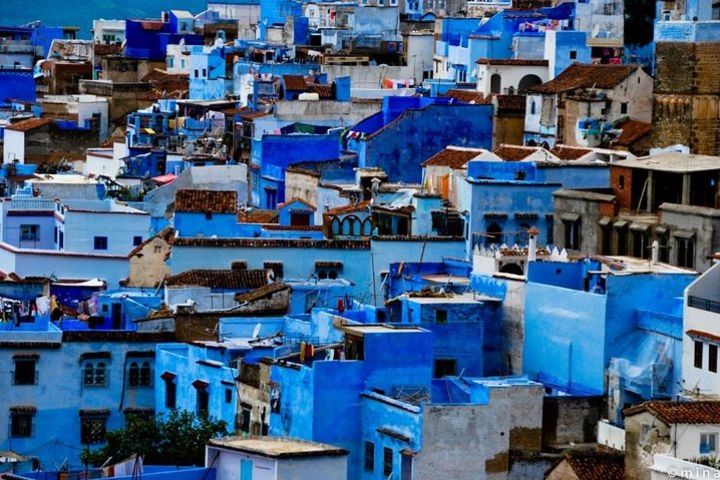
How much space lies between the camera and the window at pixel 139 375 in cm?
5531

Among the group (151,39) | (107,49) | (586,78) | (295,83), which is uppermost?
(586,78)

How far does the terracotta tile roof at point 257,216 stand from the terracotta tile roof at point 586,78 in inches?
339

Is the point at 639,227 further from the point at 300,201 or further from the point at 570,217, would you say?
the point at 300,201

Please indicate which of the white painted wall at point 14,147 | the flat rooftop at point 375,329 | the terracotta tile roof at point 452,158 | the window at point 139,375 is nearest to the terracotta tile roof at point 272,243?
the terracotta tile roof at point 452,158

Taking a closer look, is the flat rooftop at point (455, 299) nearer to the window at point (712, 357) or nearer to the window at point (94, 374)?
the window at point (94, 374)

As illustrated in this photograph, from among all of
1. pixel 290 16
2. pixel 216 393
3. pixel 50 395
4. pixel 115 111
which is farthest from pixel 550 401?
pixel 290 16

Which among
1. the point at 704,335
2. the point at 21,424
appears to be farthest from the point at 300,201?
the point at 704,335

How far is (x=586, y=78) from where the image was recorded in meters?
74.1

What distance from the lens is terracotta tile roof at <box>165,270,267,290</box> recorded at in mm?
59781

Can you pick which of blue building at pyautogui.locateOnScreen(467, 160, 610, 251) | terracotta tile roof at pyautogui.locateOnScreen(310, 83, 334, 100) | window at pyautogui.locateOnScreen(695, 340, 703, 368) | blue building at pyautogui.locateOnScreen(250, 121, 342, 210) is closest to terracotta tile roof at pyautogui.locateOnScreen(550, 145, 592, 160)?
blue building at pyautogui.locateOnScreen(467, 160, 610, 251)

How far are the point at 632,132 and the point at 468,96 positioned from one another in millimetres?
10439

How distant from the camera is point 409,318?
54.5m

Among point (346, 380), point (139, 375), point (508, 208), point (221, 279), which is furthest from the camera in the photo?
point (508, 208)

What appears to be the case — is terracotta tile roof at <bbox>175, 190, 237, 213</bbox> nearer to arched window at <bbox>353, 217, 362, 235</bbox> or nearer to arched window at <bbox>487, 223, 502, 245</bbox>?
arched window at <bbox>353, 217, 362, 235</bbox>
